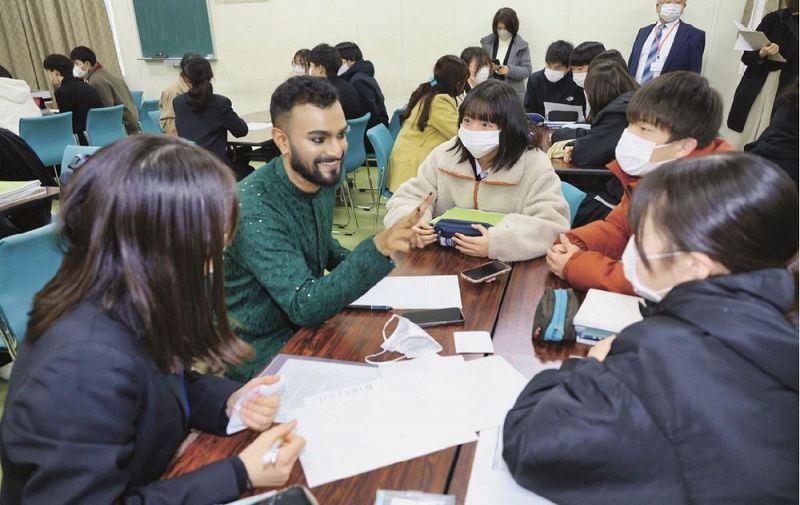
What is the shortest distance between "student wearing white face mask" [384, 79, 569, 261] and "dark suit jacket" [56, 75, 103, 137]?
4068mm

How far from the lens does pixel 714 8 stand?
16.1ft

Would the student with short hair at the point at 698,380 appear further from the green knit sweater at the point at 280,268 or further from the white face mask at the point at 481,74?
the white face mask at the point at 481,74

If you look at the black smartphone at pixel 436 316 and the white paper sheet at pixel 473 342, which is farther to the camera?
Answer: the black smartphone at pixel 436 316

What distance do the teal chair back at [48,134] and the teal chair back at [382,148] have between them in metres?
2.68

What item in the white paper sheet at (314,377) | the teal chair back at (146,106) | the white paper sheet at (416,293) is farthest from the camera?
the teal chair back at (146,106)

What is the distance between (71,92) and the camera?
187 inches

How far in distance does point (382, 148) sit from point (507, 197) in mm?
1519

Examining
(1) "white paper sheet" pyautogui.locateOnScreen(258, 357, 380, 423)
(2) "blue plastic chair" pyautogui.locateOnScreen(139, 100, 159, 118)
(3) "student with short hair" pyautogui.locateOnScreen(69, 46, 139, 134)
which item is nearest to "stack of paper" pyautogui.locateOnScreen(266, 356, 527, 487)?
(1) "white paper sheet" pyautogui.locateOnScreen(258, 357, 380, 423)

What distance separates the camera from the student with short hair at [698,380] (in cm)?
70

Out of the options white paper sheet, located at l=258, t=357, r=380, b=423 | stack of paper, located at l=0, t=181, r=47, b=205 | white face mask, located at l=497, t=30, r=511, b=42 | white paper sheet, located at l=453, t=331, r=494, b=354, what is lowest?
stack of paper, located at l=0, t=181, r=47, b=205

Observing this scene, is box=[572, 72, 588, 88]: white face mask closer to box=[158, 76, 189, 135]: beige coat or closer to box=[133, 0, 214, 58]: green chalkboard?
box=[158, 76, 189, 135]: beige coat

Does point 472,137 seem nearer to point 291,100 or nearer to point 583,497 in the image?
point 291,100

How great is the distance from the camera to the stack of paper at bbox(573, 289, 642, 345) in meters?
1.23

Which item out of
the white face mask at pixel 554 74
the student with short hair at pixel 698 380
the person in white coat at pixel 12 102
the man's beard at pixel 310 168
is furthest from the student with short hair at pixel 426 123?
the person in white coat at pixel 12 102
